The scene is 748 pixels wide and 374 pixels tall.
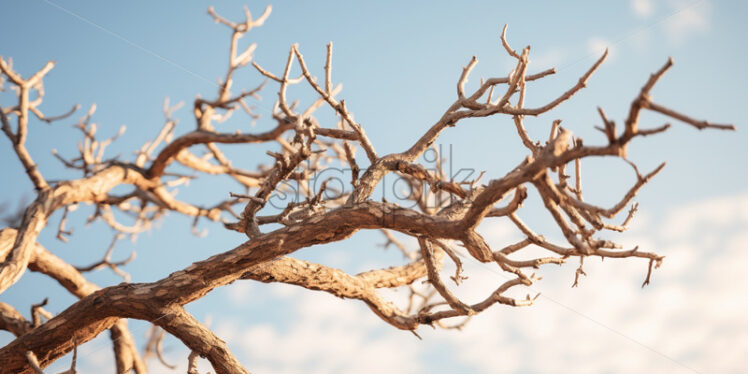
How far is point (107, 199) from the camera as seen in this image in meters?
5.84

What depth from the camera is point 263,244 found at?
2748 millimetres

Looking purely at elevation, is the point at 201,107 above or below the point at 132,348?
above

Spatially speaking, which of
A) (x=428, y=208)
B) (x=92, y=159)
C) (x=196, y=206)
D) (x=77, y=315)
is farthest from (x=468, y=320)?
(x=92, y=159)

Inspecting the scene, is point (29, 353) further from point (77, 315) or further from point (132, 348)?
point (132, 348)

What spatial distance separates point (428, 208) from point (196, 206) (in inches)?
112

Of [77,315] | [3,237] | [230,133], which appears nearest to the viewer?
[77,315]

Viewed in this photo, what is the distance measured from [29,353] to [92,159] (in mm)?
3504

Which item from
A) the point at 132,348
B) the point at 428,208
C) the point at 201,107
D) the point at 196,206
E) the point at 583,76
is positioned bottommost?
the point at 132,348

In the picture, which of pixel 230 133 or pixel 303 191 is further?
pixel 303 191

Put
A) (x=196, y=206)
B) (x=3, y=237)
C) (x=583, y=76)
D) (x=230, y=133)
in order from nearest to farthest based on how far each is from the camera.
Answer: (x=583, y=76) → (x=3, y=237) → (x=230, y=133) → (x=196, y=206)

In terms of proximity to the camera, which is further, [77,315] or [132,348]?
[132,348]

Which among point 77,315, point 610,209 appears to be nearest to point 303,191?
point 77,315

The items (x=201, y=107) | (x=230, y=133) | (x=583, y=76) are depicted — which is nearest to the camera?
(x=583, y=76)

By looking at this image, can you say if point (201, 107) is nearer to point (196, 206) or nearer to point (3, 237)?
point (196, 206)
